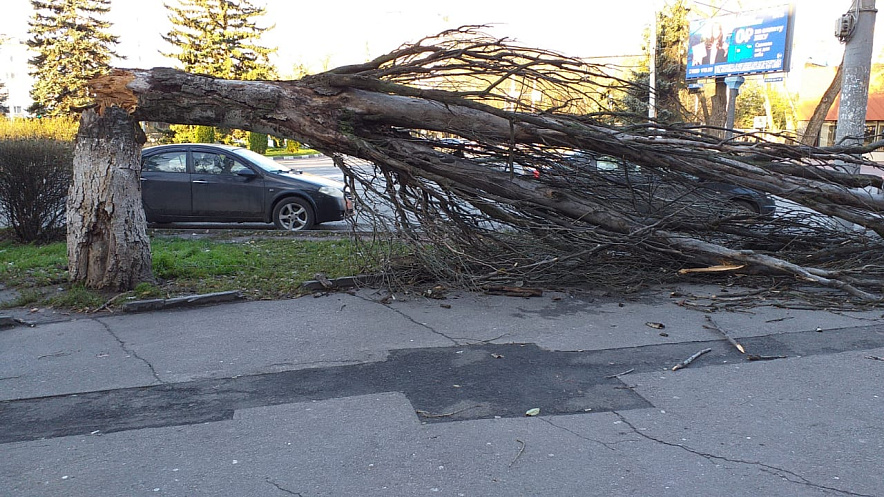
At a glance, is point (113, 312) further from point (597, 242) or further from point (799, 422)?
point (799, 422)

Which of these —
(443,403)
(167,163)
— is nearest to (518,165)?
(443,403)

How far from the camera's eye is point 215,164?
12.4 metres

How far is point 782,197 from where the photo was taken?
767 cm

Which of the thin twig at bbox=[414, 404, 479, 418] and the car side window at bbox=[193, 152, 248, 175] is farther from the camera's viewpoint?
the car side window at bbox=[193, 152, 248, 175]

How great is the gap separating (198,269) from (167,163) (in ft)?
14.7

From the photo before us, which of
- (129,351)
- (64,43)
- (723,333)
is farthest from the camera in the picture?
(64,43)

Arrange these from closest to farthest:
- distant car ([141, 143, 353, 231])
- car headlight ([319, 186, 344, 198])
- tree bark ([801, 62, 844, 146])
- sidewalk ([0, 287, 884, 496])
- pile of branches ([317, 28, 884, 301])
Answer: sidewalk ([0, 287, 884, 496]), pile of branches ([317, 28, 884, 301]), distant car ([141, 143, 353, 231]), car headlight ([319, 186, 344, 198]), tree bark ([801, 62, 844, 146])

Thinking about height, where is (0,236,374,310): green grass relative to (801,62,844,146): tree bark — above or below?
below

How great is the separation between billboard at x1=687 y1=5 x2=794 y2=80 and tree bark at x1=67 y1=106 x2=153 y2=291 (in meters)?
27.3

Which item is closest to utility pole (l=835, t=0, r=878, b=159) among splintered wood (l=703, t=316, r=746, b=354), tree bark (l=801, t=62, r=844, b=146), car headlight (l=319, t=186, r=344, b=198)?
splintered wood (l=703, t=316, r=746, b=354)

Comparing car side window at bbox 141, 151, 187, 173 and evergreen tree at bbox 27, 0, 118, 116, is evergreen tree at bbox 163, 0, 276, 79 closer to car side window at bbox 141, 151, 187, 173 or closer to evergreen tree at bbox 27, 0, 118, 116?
evergreen tree at bbox 27, 0, 118, 116

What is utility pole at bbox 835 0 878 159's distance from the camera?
1031cm

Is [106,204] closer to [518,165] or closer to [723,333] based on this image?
[518,165]

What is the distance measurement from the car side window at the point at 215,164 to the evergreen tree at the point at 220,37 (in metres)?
39.5
